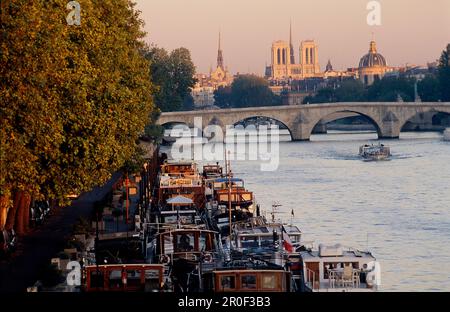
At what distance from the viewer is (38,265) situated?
69.4 feet

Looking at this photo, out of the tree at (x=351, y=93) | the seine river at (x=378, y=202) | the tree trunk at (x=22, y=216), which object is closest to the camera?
the seine river at (x=378, y=202)

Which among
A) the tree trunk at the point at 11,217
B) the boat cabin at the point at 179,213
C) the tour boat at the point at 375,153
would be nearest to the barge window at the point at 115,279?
the tree trunk at the point at 11,217

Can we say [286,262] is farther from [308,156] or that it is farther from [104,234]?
[308,156]

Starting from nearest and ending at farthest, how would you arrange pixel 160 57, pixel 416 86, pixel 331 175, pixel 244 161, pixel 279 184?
pixel 279 184 → pixel 331 175 → pixel 244 161 → pixel 160 57 → pixel 416 86

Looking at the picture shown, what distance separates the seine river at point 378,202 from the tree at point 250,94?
226 feet

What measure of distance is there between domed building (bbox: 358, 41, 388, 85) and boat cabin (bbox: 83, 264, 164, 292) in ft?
497

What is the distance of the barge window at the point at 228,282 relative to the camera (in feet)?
57.4

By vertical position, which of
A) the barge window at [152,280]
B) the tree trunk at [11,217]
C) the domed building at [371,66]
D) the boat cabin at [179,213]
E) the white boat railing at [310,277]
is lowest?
the white boat railing at [310,277]

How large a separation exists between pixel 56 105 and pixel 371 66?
157288mm

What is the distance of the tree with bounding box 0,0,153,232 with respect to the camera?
19.1m

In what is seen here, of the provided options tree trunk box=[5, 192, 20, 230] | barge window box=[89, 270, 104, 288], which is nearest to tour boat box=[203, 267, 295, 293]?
barge window box=[89, 270, 104, 288]

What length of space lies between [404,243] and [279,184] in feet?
60.0

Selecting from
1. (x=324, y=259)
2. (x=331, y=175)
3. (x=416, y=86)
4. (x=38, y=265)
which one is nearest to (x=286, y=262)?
(x=324, y=259)

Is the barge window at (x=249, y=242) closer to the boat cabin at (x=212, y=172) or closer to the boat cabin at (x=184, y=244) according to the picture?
the boat cabin at (x=184, y=244)
